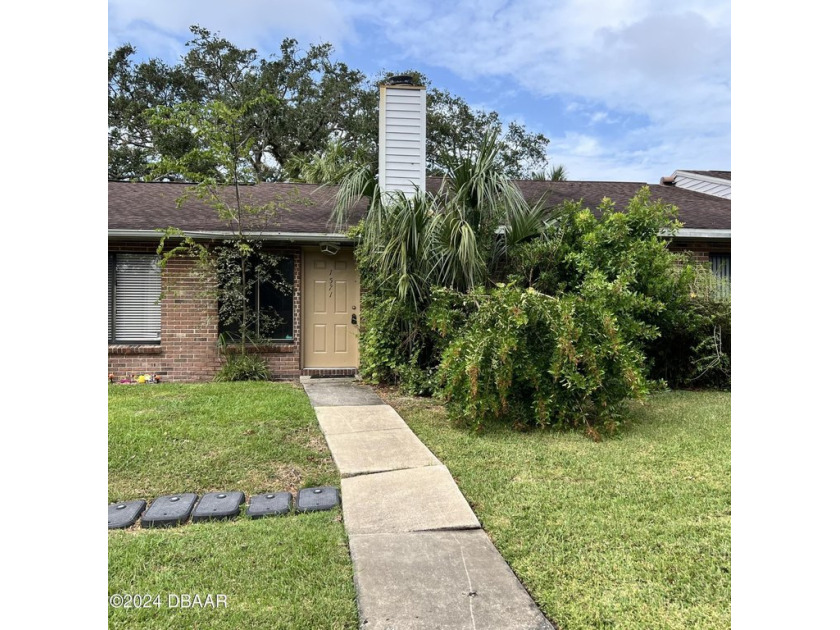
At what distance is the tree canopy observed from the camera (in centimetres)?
2159

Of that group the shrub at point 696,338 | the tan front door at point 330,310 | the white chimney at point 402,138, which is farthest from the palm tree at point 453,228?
the shrub at point 696,338

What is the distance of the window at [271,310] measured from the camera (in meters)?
9.25

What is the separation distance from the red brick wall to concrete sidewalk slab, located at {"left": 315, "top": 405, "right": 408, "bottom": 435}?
144 inches

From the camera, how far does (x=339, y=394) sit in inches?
294

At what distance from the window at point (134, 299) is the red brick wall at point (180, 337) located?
15 cm

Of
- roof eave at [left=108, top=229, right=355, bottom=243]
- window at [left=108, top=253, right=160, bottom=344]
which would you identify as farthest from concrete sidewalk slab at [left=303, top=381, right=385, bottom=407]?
window at [left=108, top=253, right=160, bottom=344]

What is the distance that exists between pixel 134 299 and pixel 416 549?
7841mm

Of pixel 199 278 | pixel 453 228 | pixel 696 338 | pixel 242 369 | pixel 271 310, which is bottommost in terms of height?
pixel 242 369

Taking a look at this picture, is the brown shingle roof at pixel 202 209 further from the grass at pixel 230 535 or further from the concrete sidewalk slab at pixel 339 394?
the grass at pixel 230 535

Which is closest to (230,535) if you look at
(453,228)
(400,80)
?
(453,228)

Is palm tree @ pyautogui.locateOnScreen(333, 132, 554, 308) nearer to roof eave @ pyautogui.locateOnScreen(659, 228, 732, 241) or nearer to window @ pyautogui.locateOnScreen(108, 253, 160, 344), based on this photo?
roof eave @ pyautogui.locateOnScreen(659, 228, 732, 241)

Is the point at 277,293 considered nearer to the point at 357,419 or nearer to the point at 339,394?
the point at 339,394

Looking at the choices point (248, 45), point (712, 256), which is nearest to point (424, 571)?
point (712, 256)

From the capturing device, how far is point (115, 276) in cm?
906
